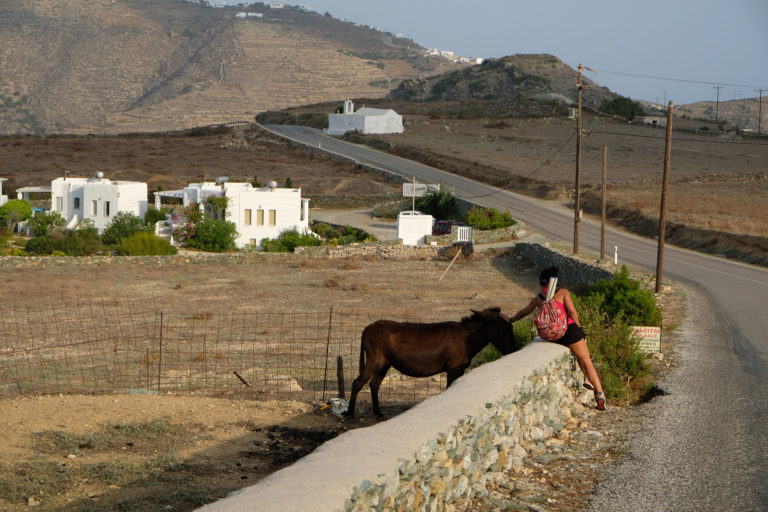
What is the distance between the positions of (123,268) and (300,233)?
16.2 m

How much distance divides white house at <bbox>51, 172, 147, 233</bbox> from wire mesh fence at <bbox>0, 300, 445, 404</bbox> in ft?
91.8

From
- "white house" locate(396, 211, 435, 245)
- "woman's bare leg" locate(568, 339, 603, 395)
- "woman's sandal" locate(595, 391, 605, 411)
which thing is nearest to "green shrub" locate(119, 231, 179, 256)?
"white house" locate(396, 211, 435, 245)

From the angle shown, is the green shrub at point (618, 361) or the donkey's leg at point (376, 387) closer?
the donkey's leg at point (376, 387)

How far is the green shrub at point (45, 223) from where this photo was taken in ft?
185

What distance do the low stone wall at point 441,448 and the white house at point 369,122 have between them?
10447 cm

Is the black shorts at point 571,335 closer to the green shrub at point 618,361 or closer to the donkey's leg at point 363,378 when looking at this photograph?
the green shrub at point 618,361

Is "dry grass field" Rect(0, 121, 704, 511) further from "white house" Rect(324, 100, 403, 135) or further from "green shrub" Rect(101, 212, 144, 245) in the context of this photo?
"white house" Rect(324, 100, 403, 135)

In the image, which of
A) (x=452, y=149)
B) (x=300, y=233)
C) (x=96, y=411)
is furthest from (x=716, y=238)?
(x=452, y=149)

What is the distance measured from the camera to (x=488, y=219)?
180 feet

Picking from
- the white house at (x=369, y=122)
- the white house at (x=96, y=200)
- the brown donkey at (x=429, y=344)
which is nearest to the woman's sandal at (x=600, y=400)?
the brown donkey at (x=429, y=344)

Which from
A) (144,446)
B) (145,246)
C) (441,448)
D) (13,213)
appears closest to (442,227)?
(145,246)

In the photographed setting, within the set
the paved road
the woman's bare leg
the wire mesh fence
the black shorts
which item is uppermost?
the black shorts

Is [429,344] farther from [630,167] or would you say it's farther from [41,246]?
[630,167]

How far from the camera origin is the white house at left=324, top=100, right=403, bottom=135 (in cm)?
11494
